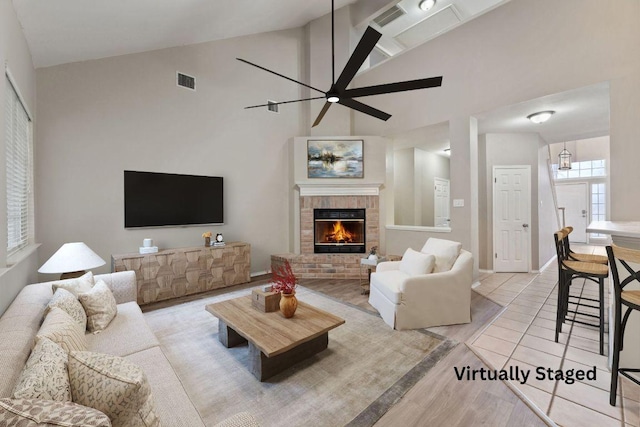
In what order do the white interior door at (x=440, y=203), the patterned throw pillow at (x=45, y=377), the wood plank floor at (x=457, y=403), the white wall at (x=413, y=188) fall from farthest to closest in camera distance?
the white interior door at (x=440, y=203), the white wall at (x=413, y=188), the wood plank floor at (x=457, y=403), the patterned throw pillow at (x=45, y=377)

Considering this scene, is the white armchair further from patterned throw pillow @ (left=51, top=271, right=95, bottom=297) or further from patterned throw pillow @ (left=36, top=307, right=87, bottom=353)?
patterned throw pillow @ (left=51, top=271, right=95, bottom=297)

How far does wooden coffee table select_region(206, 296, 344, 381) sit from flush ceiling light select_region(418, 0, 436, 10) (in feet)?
19.3

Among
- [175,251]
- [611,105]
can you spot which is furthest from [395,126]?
[175,251]

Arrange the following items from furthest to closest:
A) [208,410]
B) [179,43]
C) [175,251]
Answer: [179,43] < [175,251] < [208,410]

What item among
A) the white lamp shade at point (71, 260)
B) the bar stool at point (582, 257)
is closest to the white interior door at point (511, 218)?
the bar stool at point (582, 257)

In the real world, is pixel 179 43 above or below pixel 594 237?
above

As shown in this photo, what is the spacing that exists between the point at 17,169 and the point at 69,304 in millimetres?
1763

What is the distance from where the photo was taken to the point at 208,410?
71.0 inches

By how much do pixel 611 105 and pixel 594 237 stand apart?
7864mm

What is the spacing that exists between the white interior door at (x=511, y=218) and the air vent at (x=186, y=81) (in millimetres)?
5717

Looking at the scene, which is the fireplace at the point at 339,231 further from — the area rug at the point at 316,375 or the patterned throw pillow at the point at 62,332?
the patterned throw pillow at the point at 62,332

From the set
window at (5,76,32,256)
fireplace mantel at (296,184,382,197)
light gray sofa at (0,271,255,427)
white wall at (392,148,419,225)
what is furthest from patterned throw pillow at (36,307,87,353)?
white wall at (392,148,419,225)

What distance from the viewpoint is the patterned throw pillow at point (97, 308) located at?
2.11 m

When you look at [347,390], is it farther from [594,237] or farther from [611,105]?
[594,237]
